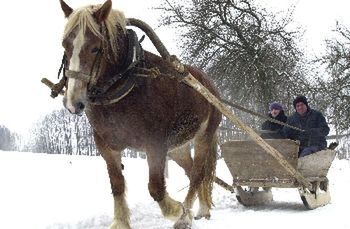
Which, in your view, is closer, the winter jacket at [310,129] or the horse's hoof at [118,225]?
the horse's hoof at [118,225]

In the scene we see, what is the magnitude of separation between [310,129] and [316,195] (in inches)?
42.3

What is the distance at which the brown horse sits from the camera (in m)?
4.14

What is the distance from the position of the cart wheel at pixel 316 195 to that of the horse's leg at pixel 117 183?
251 cm

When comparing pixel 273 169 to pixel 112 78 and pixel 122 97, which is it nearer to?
pixel 122 97

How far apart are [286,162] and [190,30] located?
42.3 feet

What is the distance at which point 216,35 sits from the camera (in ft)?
58.4

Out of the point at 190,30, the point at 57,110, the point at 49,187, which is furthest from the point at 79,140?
the point at 49,187

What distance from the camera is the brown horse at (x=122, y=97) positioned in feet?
13.6

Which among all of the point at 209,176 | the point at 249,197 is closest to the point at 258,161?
the point at 249,197

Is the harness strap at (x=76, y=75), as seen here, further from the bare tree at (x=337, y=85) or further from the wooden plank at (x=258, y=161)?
the bare tree at (x=337, y=85)

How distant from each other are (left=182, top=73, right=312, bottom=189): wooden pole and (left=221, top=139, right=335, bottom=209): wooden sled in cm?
19

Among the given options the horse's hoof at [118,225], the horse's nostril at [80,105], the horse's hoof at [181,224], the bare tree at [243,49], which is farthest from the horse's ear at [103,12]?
the bare tree at [243,49]

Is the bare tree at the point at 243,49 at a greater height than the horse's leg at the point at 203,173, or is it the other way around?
the bare tree at the point at 243,49

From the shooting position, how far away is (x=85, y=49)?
413 centimetres
